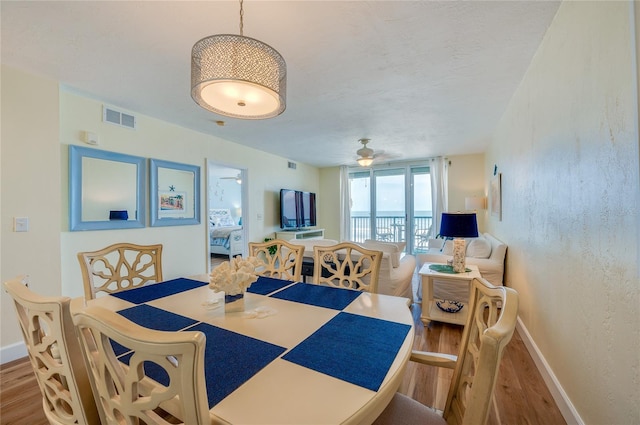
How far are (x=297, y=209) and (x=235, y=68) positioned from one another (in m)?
4.86

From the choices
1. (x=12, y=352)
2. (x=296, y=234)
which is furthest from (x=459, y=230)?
(x=12, y=352)

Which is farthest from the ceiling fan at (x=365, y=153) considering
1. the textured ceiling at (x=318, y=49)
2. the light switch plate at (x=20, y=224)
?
the light switch plate at (x=20, y=224)

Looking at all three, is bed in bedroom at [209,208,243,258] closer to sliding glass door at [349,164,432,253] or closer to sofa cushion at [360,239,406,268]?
sliding glass door at [349,164,432,253]

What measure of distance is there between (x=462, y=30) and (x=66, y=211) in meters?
3.77

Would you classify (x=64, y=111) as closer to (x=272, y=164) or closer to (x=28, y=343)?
(x=28, y=343)

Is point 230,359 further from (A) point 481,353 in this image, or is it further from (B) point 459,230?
(B) point 459,230

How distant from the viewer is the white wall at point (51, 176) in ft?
7.09

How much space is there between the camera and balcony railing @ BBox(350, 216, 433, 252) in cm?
623

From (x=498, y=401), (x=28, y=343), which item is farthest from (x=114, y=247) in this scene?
(x=498, y=401)

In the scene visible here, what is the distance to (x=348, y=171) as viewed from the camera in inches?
270

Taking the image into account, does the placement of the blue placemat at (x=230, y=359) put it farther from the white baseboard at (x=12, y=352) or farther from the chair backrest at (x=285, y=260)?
the white baseboard at (x=12, y=352)

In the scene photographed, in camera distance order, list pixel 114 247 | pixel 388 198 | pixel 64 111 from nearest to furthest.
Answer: pixel 114 247, pixel 64 111, pixel 388 198

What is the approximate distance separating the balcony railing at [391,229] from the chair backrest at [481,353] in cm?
546

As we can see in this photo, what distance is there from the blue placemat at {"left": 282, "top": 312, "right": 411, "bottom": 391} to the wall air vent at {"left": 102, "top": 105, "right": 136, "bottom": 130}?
3.29 m
